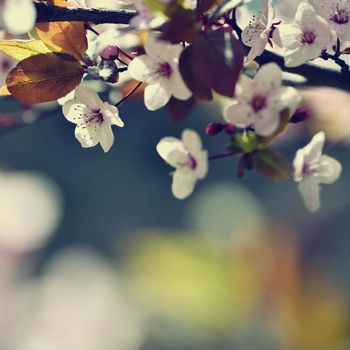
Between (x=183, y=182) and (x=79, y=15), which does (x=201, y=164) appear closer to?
(x=183, y=182)

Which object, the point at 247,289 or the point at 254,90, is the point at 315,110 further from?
the point at 247,289

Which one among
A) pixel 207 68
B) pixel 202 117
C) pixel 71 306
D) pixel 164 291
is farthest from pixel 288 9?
pixel 202 117

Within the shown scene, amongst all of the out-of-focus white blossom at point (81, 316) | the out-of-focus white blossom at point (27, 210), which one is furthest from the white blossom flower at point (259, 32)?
the out-of-focus white blossom at point (27, 210)

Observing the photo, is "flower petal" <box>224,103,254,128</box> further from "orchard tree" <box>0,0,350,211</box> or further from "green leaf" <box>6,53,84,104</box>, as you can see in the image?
"green leaf" <box>6,53,84,104</box>

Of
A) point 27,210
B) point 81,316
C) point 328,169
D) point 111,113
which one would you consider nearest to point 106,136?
point 111,113

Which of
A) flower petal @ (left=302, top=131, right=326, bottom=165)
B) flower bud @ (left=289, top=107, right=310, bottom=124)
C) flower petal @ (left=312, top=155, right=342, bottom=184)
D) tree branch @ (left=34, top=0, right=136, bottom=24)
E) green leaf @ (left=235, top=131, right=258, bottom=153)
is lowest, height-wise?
flower petal @ (left=312, top=155, right=342, bottom=184)

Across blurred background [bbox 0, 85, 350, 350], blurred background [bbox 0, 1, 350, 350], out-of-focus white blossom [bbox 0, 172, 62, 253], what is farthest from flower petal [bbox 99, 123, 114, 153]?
out-of-focus white blossom [bbox 0, 172, 62, 253]
